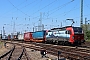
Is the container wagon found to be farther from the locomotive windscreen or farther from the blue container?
the blue container

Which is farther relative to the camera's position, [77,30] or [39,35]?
[39,35]

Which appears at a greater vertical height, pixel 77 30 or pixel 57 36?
pixel 77 30

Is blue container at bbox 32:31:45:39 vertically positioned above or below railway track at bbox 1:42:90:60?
above

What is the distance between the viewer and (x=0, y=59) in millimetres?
18719

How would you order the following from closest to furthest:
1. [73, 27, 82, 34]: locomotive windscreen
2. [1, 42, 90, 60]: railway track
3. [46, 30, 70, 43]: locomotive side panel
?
[1, 42, 90, 60]: railway track < [73, 27, 82, 34]: locomotive windscreen < [46, 30, 70, 43]: locomotive side panel

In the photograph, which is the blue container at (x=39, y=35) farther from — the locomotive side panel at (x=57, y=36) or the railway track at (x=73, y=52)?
the railway track at (x=73, y=52)

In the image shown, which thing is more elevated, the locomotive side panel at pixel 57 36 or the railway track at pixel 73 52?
the locomotive side panel at pixel 57 36

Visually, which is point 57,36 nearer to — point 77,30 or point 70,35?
point 70,35

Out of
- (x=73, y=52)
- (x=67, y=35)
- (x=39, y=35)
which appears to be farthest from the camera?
(x=39, y=35)

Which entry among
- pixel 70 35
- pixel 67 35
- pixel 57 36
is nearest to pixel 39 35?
pixel 57 36

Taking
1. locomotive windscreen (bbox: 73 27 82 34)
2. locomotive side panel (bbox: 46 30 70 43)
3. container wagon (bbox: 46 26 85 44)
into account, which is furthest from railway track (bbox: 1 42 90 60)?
locomotive side panel (bbox: 46 30 70 43)

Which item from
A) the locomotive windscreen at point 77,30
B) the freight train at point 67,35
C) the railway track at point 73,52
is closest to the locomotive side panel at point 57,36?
the freight train at point 67,35

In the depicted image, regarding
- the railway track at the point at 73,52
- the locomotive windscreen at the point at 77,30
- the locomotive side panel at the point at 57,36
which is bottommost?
the railway track at the point at 73,52

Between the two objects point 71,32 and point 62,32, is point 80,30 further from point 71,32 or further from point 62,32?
point 62,32
